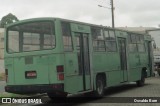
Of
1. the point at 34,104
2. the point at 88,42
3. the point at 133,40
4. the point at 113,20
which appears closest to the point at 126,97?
the point at 88,42

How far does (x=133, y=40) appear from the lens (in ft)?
74.1

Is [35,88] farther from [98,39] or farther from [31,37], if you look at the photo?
[98,39]

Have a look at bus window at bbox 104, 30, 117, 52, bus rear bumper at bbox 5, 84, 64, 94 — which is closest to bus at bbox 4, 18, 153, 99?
bus rear bumper at bbox 5, 84, 64, 94

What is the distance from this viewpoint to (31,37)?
1526 centimetres

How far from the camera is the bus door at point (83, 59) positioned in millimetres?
15797

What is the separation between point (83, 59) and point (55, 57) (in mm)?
2108

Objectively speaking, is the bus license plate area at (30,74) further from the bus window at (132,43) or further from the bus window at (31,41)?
the bus window at (132,43)

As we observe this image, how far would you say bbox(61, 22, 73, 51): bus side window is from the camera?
48.6 ft

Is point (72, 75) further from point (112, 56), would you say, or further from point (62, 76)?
point (112, 56)

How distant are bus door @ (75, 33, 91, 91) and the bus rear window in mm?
1450

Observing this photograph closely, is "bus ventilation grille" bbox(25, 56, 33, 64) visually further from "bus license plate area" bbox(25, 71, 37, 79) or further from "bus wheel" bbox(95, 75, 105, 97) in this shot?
"bus wheel" bbox(95, 75, 105, 97)

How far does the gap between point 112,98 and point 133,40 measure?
6.20m

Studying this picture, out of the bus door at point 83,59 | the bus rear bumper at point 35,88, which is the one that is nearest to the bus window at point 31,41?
the bus rear bumper at point 35,88

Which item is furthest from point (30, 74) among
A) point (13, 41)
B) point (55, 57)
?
point (13, 41)
